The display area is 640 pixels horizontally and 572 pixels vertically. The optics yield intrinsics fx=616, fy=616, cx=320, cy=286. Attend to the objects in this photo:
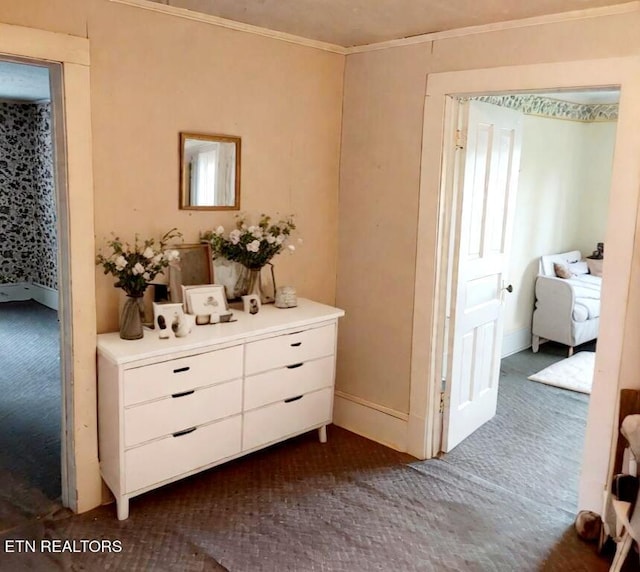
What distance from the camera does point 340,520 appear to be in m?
2.80

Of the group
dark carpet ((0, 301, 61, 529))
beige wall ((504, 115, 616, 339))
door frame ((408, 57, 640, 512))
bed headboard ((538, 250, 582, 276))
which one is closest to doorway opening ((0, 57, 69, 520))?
dark carpet ((0, 301, 61, 529))

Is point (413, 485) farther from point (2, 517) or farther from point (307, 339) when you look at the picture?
point (2, 517)

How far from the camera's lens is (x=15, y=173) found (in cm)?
661

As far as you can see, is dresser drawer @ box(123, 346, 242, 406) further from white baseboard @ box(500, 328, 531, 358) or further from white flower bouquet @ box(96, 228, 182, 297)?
white baseboard @ box(500, 328, 531, 358)

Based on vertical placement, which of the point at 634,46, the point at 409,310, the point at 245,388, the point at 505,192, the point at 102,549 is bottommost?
the point at 102,549

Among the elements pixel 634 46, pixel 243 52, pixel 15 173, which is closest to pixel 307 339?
pixel 243 52

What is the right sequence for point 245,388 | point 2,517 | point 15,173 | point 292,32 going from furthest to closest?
point 15,173 < point 292,32 < point 245,388 < point 2,517

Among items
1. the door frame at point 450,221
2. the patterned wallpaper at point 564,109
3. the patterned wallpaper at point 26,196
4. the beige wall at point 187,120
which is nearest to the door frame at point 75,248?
the beige wall at point 187,120

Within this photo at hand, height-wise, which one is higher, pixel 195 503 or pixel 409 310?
pixel 409 310

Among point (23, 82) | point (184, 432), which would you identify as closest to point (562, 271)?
point (184, 432)

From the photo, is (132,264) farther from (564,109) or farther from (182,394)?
(564,109)

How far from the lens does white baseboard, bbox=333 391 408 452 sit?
11.6ft

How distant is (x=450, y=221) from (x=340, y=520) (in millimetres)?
1590

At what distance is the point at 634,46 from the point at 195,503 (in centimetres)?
273
